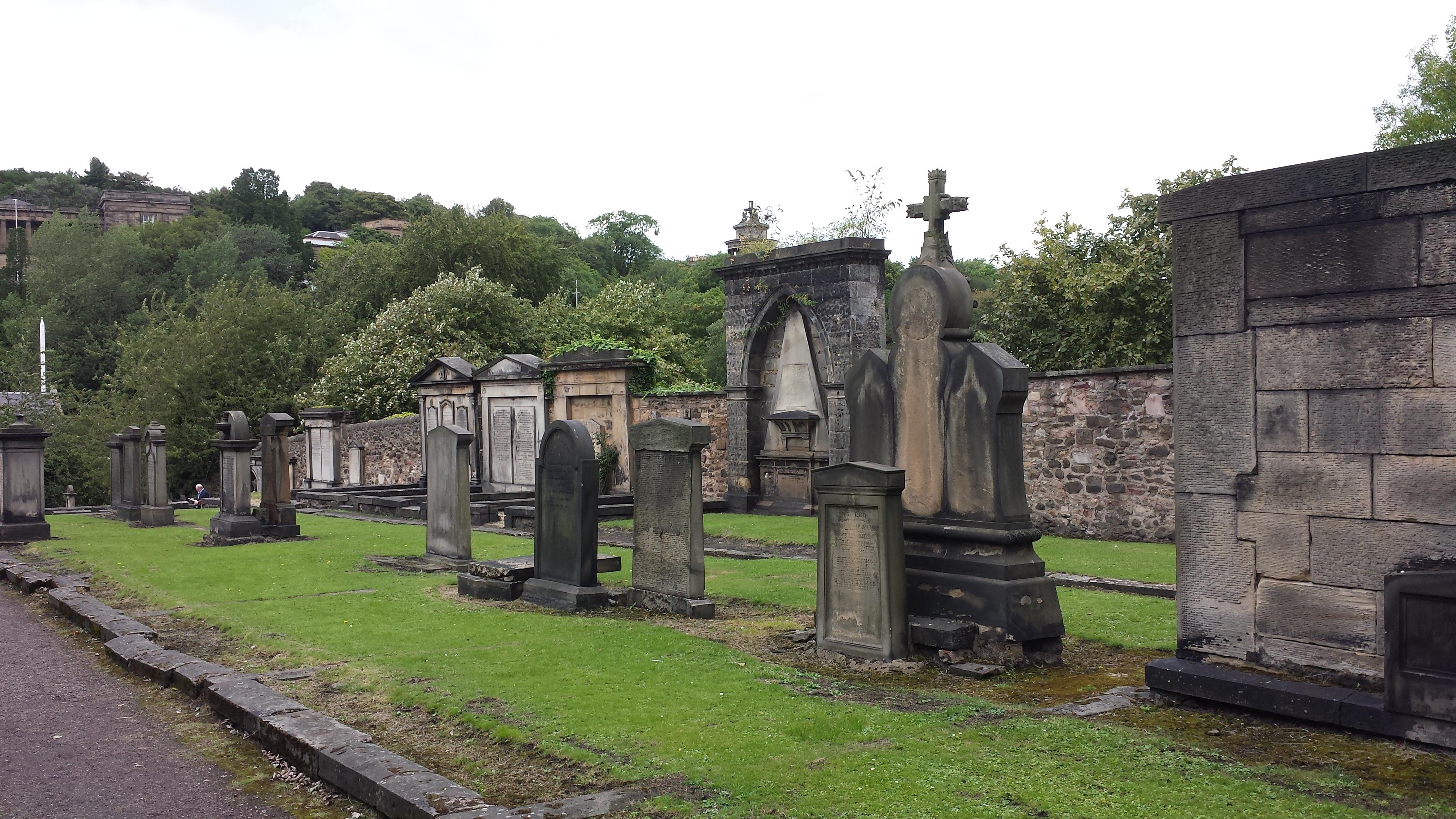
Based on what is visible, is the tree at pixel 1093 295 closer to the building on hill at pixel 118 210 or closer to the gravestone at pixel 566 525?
the gravestone at pixel 566 525

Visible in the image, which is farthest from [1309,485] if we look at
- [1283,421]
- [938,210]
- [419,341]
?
[419,341]

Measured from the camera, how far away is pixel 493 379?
76.2 ft

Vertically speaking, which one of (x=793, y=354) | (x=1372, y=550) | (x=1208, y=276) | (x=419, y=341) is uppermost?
(x=419, y=341)

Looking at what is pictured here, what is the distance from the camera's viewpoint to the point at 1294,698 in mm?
5176

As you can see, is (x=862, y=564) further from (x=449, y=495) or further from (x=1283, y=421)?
(x=449, y=495)

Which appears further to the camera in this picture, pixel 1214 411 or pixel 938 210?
pixel 938 210

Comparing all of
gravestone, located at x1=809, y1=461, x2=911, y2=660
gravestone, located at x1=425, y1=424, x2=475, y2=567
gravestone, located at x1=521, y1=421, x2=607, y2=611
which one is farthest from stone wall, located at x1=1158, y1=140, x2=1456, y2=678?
gravestone, located at x1=425, y1=424, x2=475, y2=567

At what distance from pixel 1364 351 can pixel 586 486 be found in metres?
6.46

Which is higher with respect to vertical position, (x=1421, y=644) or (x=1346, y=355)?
(x=1346, y=355)

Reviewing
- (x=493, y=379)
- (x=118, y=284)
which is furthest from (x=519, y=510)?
(x=118, y=284)

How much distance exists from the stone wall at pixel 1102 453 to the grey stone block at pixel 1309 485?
7.66 metres

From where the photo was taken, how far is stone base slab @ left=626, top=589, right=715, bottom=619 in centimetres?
892

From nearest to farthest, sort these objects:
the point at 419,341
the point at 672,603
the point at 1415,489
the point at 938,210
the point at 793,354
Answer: the point at 1415,489 → the point at 938,210 → the point at 672,603 → the point at 793,354 → the point at 419,341

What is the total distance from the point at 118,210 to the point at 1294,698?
11570 centimetres
